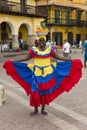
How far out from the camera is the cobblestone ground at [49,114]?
7172mm

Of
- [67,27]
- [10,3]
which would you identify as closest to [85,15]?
[67,27]

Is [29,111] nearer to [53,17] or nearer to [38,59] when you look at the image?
[38,59]

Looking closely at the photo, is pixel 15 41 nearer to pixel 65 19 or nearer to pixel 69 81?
pixel 65 19

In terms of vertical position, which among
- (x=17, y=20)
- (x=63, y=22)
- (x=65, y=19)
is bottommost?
(x=63, y=22)

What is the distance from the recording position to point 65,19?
53.6m

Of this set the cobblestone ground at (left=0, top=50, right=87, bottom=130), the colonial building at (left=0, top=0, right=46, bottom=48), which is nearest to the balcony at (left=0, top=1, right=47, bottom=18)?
the colonial building at (left=0, top=0, right=46, bottom=48)

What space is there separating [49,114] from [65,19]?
46.2 meters

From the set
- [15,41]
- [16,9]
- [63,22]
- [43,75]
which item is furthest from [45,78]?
[63,22]

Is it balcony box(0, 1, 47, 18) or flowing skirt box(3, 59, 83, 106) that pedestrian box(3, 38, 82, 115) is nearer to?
flowing skirt box(3, 59, 83, 106)

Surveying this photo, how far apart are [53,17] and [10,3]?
1740 cm

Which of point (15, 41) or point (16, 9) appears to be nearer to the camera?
point (15, 41)

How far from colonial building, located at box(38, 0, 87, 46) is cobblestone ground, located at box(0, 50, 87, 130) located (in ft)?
121

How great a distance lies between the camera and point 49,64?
26.1ft

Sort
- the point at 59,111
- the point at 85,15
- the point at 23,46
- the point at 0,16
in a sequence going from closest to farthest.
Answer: the point at 59,111, the point at 0,16, the point at 23,46, the point at 85,15
